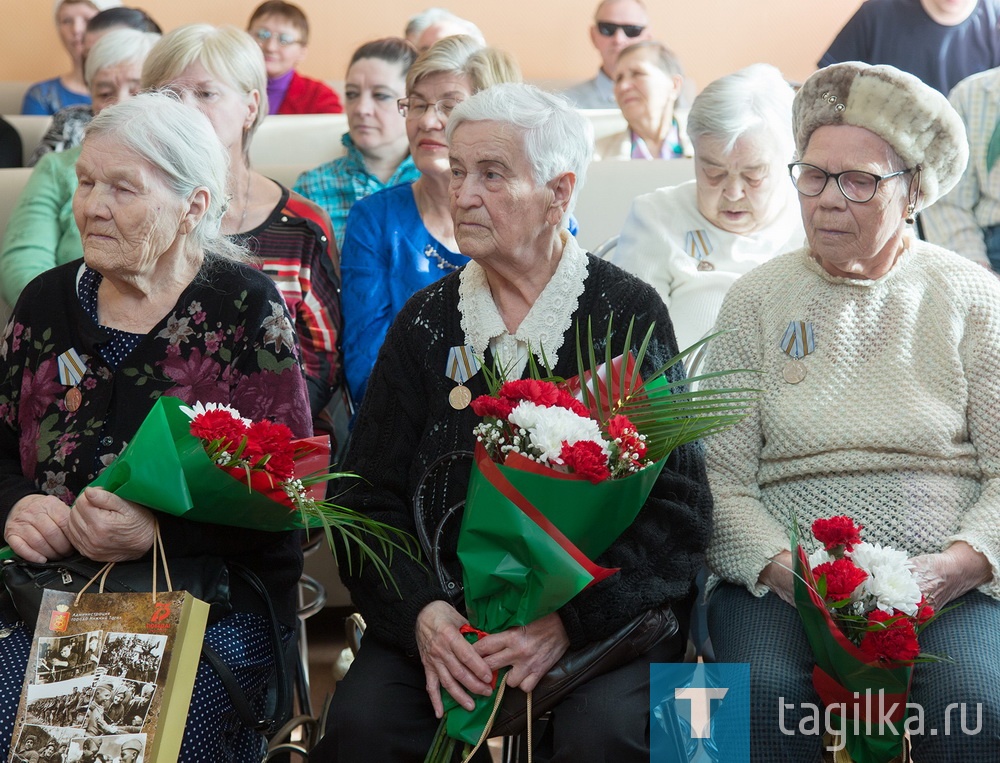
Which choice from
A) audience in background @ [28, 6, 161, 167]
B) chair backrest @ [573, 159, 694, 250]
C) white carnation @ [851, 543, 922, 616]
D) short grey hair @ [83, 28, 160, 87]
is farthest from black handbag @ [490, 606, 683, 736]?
short grey hair @ [83, 28, 160, 87]

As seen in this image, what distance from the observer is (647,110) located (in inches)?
159

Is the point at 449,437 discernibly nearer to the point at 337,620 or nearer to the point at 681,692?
the point at 681,692

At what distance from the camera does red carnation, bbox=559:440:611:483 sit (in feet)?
5.00

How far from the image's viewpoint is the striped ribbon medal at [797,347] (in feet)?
6.75

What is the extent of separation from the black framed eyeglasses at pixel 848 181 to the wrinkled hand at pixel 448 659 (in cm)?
100

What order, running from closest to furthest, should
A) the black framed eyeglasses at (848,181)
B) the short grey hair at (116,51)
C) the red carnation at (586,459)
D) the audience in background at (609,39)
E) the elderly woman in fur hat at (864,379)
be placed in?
the red carnation at (586,459) → the elderly woman in fur hat at (864,379) → the black framed eyeglasses at (848,181) → the short grey hair at (116,51) → the audience in background at (609,39)

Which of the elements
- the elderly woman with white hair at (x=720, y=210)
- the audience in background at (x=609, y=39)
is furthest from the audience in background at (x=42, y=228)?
the audience in background at (x=609, y=39)

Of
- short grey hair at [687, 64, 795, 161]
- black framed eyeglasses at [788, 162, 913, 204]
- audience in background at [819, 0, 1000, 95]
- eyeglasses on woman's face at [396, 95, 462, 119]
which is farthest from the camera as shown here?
audience in background at [819, 0, 1000, 95]

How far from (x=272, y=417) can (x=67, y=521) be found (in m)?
0.38

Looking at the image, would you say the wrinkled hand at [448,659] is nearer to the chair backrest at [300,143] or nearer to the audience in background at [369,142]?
the audience in background at [369,142]

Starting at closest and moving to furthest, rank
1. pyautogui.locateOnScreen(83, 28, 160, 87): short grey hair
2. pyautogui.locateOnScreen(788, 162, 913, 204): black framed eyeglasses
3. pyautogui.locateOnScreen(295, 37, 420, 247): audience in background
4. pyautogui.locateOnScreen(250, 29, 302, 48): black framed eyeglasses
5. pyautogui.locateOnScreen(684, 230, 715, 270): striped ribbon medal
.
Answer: pyautogui.locateOnScreen(788, 162, 913, 204): black framed eyeglasses
pyautogui.locateOnScreen(684, 230, 715, 270): striped ribbon medal
pyautogui.locateOnScreen(83, 28, 160, 87): short grey hair
pyautogui.locateOnScreen(295, 37, 420, 247): audience in background
pyautogui.locateOnScreen(250, 29, 302, 48): black framed eyeglasses

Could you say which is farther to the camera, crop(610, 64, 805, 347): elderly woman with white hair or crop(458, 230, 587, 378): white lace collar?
crop(610, 64, 805, 347): elderly woman with white hair

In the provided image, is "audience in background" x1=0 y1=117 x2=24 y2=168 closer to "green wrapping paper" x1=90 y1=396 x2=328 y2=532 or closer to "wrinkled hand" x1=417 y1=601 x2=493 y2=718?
"green wrapping paper" x1=90 y1=396 x2=328 y2=532

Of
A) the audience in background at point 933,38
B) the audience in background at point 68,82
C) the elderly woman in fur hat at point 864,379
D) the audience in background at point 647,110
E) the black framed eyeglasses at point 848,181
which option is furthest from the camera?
the audience in background at point 68,82
